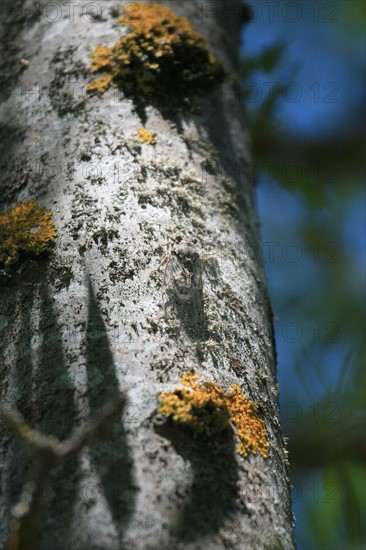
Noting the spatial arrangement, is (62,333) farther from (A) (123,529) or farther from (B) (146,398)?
(A) (123,529)

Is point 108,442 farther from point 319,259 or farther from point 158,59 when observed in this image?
point 319,259

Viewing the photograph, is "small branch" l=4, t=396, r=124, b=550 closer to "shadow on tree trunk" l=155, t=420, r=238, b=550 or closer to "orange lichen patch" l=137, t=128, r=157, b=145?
"shadow on tree trunk" l=155, t=420, r=238, b=550

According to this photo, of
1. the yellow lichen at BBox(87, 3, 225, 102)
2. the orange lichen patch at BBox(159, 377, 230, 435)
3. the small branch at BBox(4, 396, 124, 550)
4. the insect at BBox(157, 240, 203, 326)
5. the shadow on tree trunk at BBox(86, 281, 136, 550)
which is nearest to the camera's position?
the small branch at BBox(4, 396, 124, 550)

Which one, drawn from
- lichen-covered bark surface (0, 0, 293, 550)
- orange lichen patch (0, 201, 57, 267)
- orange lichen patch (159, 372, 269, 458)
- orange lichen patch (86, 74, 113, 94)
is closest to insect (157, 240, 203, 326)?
lichen-covered bark surface (0, 0, 293, 550)

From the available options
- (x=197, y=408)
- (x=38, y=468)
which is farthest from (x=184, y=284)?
(x=38, y=468)

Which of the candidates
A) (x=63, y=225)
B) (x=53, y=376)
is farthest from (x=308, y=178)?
(x=53, y=376)

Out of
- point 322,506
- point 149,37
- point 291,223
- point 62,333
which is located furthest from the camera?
point 291,223
